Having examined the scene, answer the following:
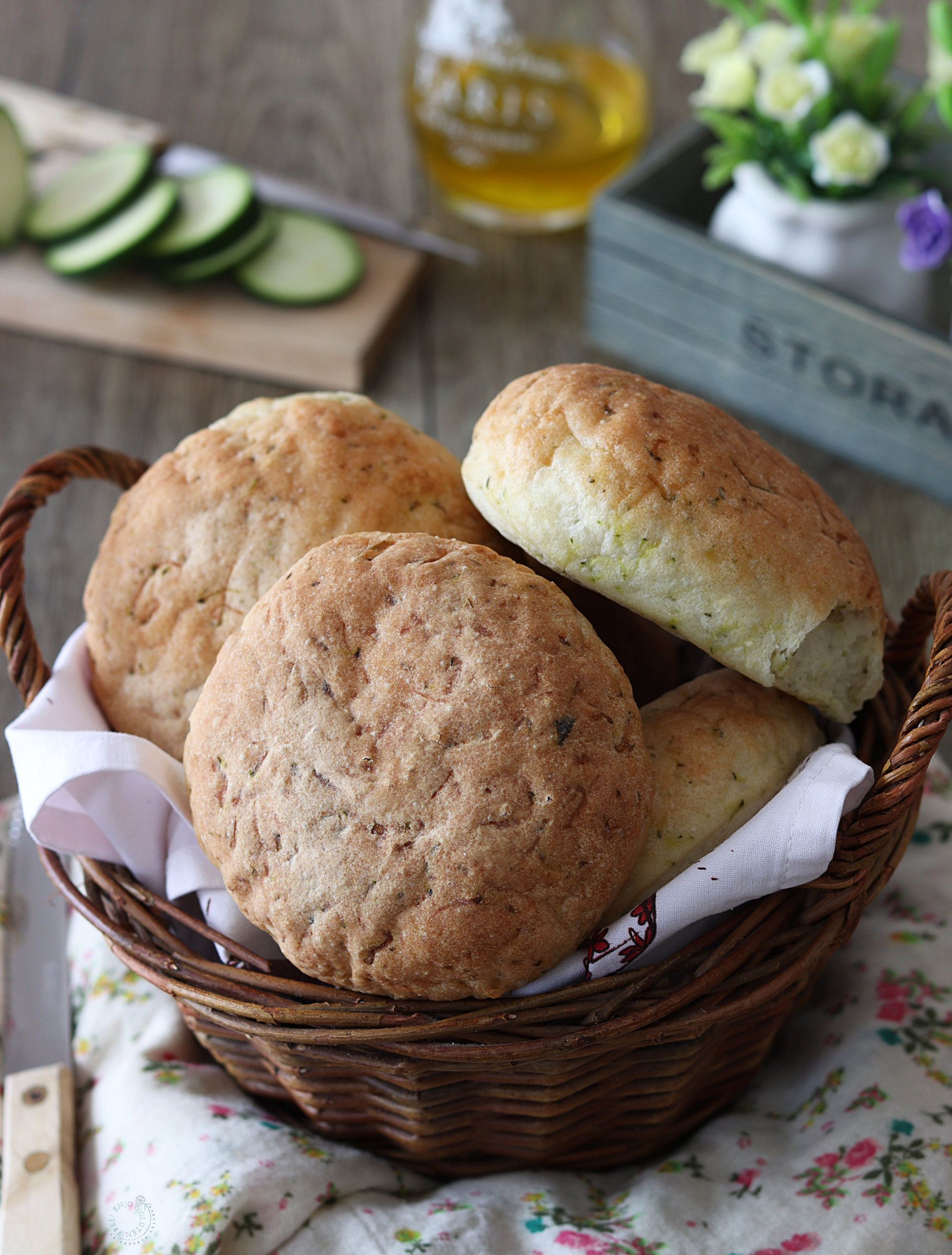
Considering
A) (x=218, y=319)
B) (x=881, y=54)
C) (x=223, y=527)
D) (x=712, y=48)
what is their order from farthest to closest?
(x=218, y=319) → (x=712, y=48) → (x=881, y=54) → (x=223, y=527)

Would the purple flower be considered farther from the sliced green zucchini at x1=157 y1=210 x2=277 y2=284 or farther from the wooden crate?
the sliced green zucchini at x1=157 y1=210 x2=277 y2=284

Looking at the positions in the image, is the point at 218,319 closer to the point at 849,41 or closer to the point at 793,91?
the point at 793,91

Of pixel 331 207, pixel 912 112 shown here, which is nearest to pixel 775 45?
pixel 912 112

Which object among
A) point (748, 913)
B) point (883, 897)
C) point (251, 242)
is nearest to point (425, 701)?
point (748, 913)

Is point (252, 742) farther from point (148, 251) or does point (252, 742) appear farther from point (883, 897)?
point (148, 251)

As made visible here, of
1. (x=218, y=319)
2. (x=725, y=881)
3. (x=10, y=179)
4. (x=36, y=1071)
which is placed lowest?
(x=36, y=1071)

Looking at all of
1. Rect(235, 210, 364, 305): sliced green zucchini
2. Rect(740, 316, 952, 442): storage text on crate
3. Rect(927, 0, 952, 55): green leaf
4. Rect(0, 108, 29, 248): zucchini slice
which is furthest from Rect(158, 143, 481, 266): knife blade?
Rect(927, 0, 952, 55): green leaf
